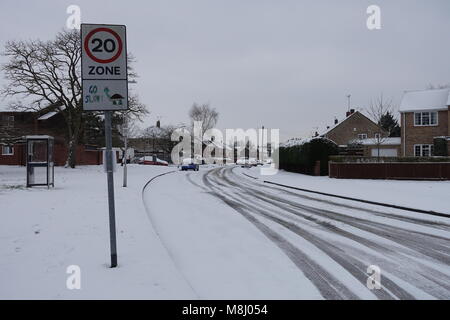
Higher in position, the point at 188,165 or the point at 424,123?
the point at 424,123

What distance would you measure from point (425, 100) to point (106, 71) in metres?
38.2

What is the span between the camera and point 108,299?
4141 millimetres

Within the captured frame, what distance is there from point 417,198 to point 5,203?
14881 mm

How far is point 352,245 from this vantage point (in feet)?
23.9

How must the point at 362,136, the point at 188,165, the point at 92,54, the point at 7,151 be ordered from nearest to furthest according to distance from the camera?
the point at 92,54
the point at 188,165
the point at 7,151
the point at 362,136

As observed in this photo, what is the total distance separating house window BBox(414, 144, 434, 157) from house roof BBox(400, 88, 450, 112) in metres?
3.57

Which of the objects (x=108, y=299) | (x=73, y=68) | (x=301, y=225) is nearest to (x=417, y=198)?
(x=301, y=225)

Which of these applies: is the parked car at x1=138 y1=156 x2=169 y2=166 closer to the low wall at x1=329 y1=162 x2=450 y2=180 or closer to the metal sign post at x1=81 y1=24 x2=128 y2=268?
the low wall at x1=329 y1=162 x2=450 y2=180

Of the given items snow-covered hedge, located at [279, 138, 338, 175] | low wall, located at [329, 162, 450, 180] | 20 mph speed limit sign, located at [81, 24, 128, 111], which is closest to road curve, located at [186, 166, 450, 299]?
20 mph speed limit sign, located at [81, 24, 128, 111]

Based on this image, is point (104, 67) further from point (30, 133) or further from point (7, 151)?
point (7, 151)

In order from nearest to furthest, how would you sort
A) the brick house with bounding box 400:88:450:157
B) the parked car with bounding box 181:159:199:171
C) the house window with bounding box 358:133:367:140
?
the brick house with bounding box 400:88:450:157 < the parked car with bounding box 181:159:199:171 < the house window with bounding box 358:133:367:140

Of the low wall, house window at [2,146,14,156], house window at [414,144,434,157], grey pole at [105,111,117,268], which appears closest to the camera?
grey pole at [105,111,117,268]

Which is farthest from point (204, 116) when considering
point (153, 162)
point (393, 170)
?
point (393, 170)

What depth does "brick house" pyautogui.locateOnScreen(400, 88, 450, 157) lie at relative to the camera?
33938 mm
